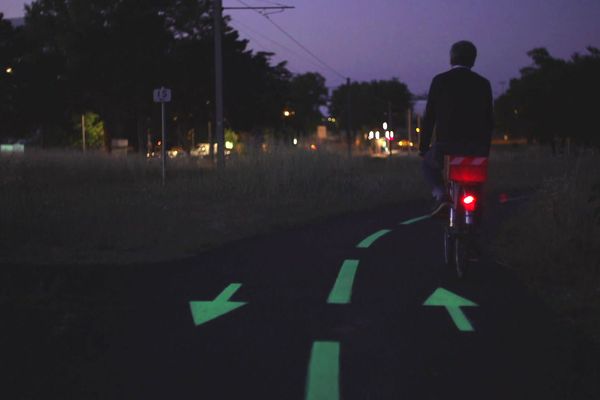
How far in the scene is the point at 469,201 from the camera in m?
8.12

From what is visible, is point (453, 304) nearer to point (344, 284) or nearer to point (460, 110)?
A: point (344, 284)

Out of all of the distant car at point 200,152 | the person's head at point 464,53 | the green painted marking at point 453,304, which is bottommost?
the green painted marking at point 453,304

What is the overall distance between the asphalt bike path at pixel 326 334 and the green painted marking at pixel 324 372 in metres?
0.01

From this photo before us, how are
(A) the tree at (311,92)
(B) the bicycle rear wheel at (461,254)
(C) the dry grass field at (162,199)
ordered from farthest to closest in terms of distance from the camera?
(A) the tree at (311,92) < (C) the dry grass field at (162,199) < (B) the bicycle rear wheel at (461,254)

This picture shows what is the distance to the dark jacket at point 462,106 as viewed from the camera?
8.20m

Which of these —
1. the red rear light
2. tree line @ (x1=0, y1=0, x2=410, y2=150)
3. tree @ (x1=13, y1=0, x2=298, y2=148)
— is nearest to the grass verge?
the red rear light

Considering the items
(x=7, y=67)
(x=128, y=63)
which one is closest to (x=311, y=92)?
(x=128, y=63)

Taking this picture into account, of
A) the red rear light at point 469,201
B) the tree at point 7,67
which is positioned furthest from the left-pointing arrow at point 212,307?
the tree at point 7,67

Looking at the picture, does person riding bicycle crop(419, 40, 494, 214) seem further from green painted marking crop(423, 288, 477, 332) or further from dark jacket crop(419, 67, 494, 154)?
green painted marking crop(423, 288, 477, 332)

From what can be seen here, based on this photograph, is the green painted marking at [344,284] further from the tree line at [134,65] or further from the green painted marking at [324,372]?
the tree line at [134,65]

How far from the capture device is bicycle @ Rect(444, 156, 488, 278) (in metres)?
8.06

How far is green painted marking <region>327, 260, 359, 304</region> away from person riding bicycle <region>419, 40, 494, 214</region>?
141cm

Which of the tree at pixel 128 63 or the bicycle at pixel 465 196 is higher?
the tree at pixel 128 63

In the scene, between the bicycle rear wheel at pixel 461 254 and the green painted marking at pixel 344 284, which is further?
the bicycle rear wheel at pixel 461 254
